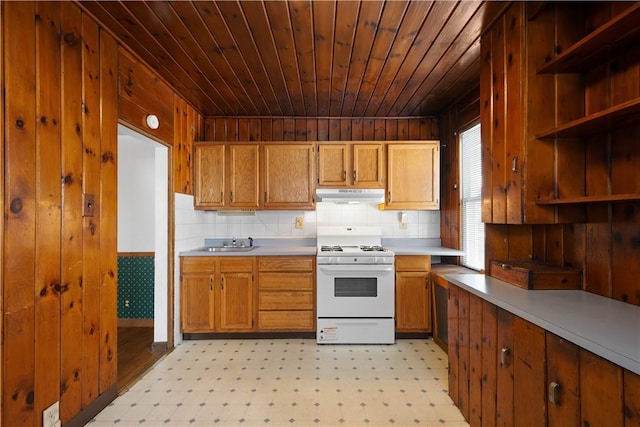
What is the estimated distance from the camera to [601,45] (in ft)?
4.15

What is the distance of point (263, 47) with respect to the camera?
82.1 inches

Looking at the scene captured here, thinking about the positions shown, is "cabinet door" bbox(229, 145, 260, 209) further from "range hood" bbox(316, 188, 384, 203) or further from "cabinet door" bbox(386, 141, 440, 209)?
"cabinet door" bbox(386, 141, 440, 209)

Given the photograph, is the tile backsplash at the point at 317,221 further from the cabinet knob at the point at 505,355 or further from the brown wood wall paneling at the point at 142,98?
the cabinet knob at the point at 505,355

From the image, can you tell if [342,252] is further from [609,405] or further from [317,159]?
[609,405]

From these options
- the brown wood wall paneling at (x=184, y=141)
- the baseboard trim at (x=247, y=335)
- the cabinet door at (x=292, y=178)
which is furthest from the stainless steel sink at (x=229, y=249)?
the baseboard trim at (x=247, y=335)

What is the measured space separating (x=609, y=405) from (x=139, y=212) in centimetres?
401

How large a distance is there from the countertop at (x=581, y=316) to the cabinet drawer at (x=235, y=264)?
2087 millimetres

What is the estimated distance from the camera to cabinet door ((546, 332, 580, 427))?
1009 millimetres

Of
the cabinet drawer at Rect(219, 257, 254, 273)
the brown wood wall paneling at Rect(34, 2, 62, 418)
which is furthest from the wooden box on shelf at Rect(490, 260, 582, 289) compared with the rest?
the brown wood wall paneling at Rect(34, 2, 62, 418)

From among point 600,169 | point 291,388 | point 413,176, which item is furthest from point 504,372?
point 413,176

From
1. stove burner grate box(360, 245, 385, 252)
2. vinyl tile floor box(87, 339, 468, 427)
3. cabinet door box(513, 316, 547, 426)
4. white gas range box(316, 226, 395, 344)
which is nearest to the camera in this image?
cabinet door box(513, 316, 547, 426)

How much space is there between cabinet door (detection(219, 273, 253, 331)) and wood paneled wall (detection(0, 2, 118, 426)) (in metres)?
1.08

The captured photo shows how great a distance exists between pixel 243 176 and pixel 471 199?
2.47 metres

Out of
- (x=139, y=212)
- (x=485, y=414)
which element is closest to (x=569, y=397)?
(x=485, y=414)
